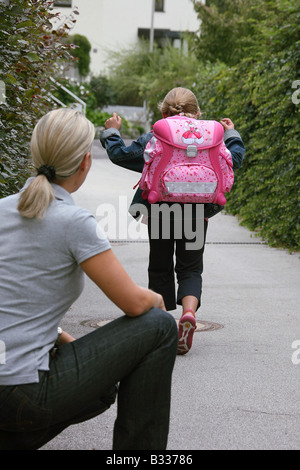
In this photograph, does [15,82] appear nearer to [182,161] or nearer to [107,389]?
[182,161]

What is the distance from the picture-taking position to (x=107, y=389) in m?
3.14

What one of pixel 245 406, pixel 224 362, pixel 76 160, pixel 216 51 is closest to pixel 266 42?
pixel 224 362

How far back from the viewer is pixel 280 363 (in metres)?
5.55

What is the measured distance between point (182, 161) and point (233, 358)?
4.45 ft

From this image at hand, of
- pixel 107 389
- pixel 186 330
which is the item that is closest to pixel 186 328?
pixel 186 330

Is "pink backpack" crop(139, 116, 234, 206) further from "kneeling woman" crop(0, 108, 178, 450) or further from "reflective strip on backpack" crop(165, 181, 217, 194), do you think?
"kneeling woman" crop(0, 108, 178, 450)

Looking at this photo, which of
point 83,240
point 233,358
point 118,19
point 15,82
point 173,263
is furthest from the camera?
point 118,19

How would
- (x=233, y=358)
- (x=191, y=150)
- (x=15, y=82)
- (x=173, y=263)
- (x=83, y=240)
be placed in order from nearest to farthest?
(x=83, y=240), (x=15, y=82), (x=191, y=150), (x=233, y=358), (x=173, y=263)

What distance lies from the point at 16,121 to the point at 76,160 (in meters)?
2.36

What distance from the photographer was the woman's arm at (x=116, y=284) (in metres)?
3.05

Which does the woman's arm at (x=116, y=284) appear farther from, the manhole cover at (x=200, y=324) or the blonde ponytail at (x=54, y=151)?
the manhole cover at (x=200, y=324)

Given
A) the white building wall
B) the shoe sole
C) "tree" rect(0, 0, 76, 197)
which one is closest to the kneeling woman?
"tree" rect(0, 0, 76, 197)

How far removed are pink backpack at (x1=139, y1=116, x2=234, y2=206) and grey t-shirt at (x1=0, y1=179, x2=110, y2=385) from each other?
2.44 meters

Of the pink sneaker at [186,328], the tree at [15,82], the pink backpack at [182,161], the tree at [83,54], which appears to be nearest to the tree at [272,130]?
the tree at [15,82]
